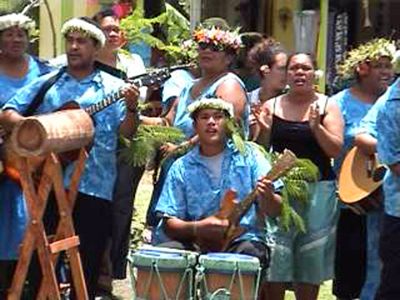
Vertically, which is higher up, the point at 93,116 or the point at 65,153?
the point at 93,116

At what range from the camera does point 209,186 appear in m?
6.12

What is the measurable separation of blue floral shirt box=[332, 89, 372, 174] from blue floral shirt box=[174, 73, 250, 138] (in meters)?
0.70

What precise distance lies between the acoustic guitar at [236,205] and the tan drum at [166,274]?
Answer: 1.21 ft

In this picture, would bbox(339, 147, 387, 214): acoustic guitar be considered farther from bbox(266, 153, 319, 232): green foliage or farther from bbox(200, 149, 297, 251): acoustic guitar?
bbox(200, 149, 297, 251): acoustic guitar

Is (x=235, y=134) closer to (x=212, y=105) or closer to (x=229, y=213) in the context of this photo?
(x=212, y=105)

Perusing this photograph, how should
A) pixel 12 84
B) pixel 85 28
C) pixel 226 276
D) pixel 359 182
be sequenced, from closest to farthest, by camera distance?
pixel 226 276, pixel 85 28, pixel 12 84, pixel 359 182

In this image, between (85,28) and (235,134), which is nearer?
(235,134)

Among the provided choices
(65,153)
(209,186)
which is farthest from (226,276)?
(65,153)

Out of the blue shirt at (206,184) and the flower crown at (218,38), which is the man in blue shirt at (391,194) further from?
the flower crown at (218,38)

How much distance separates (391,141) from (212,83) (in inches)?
A: 60.7

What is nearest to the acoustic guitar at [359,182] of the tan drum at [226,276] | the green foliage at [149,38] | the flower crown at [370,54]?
the flower crown at [370,54]

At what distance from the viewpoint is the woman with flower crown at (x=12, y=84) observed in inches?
249

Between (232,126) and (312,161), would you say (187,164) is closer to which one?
(232,126)

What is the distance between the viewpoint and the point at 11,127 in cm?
609
